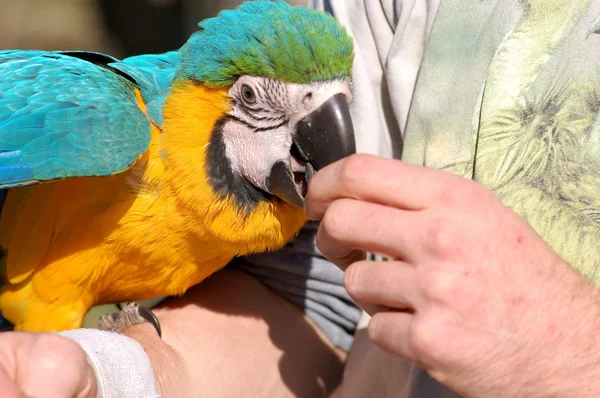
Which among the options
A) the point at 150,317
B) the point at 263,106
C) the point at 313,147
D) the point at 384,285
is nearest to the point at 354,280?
the point at 384,285

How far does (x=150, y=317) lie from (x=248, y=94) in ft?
1.66

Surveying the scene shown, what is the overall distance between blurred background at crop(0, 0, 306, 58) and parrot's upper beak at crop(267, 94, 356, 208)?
3014 millimetres

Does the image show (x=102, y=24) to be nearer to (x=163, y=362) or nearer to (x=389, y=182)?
(x=163, y=362)

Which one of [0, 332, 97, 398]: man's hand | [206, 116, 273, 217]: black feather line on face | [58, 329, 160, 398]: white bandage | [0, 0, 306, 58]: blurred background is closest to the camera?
[0, 332, 97, 398]: man's hand

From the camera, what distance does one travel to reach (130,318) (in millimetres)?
1320

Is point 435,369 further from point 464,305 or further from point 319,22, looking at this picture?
point 319,22

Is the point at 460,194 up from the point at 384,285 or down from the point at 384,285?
up

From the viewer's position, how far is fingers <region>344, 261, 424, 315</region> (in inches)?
27.5

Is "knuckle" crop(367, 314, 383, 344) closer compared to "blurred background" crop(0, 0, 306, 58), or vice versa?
"knuckle" crop(367, 314, 383, 344)

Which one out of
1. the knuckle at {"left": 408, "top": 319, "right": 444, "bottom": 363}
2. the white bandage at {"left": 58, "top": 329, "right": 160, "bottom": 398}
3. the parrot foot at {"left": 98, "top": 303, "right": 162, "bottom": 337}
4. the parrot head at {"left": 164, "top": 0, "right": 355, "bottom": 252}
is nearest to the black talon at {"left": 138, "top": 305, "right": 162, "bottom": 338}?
the parrot foot at {"left": 98, "top": 303, "right": 162, "bottom": 337}

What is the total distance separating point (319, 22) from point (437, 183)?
1.53ft

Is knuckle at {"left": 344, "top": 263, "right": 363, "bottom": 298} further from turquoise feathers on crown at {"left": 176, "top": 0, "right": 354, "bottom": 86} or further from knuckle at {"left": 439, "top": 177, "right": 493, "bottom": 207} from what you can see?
turquoise feathers on crown at {"left": 176, "top": 0, "right": 354, "bottom": 86}

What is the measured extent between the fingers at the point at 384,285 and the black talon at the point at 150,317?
583mm

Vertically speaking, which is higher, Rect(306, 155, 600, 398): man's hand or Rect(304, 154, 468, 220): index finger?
Rect(304, 154, 468, 220): index finger
